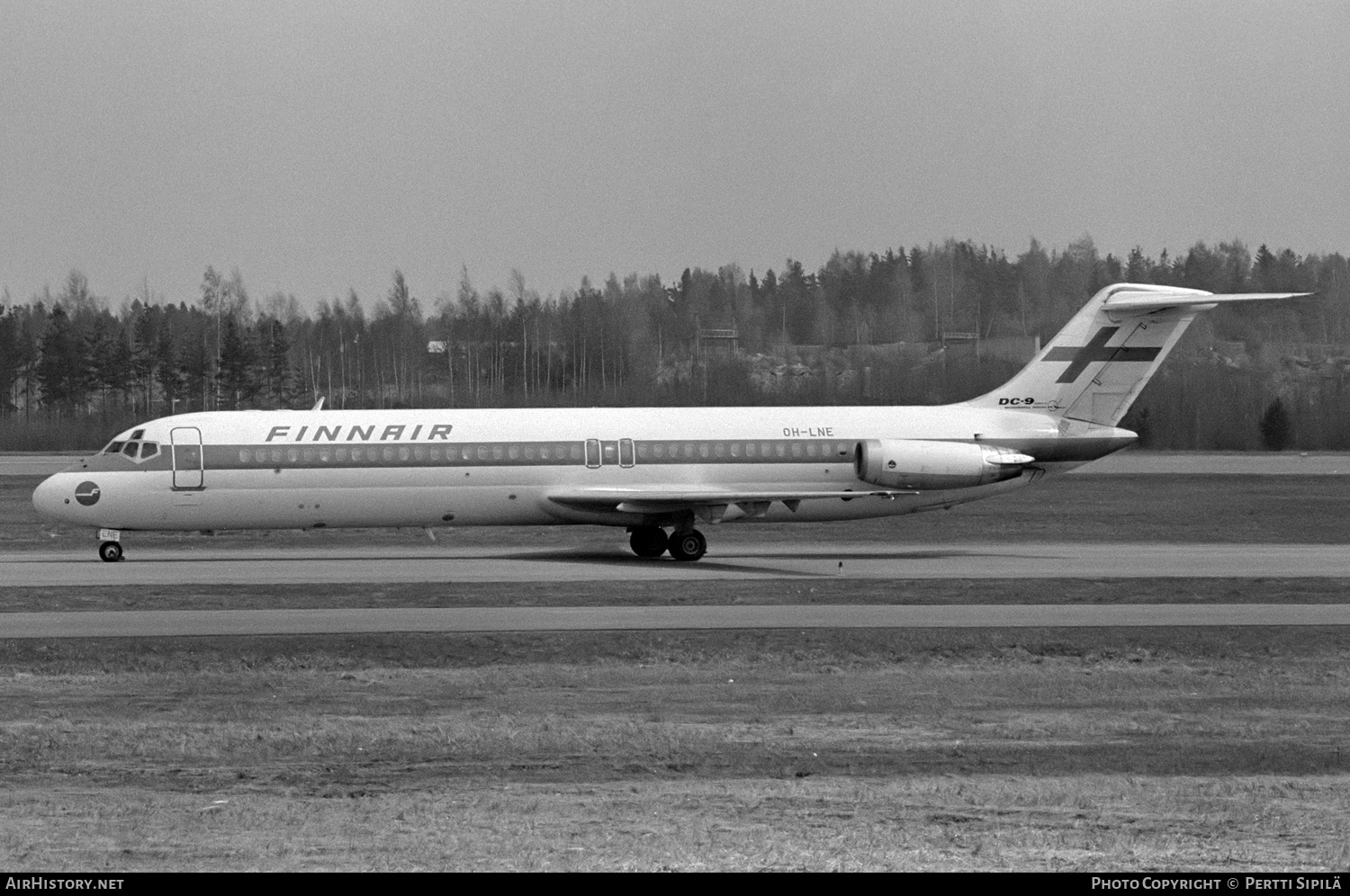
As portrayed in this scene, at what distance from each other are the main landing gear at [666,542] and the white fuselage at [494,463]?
45cm

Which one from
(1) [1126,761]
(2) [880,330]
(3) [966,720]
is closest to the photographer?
(1) [1126,761]

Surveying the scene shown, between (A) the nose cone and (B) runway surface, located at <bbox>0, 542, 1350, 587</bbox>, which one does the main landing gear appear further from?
(A) the nose cone

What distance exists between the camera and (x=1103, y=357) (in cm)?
3544

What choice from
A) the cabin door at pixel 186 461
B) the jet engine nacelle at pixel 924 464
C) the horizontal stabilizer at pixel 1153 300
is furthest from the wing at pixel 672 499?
the horizontal stabilizer at pixel 1153 300

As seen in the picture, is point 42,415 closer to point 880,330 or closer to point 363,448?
point 880,330

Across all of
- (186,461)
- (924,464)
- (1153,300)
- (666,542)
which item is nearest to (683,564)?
(666,542)

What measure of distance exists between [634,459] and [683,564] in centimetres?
283

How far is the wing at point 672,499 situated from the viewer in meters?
32.6

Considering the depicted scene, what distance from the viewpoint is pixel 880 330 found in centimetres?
10556

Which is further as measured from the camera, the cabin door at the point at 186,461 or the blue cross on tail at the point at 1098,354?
the blue cross on tail at the point at 1098,354

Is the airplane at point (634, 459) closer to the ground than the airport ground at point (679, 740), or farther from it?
farther from it

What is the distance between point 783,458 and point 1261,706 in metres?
18.1

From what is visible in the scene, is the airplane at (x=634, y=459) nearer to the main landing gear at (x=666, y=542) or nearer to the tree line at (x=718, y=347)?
the main landing gear at (x=666, y=542)
